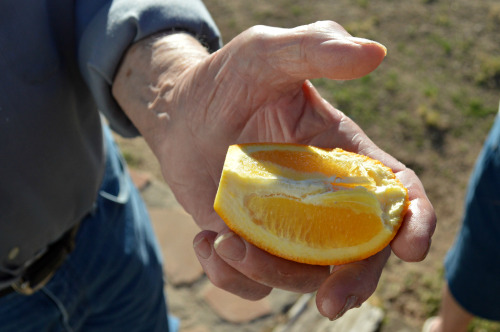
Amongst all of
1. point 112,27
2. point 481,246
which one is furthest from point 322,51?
point 481,246

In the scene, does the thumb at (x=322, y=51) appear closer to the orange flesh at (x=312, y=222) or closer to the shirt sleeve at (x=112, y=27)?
the orange flesh at (x=312, y=222)

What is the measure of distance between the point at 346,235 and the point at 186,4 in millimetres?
1002

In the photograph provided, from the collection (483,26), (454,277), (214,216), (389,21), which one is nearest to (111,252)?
(214,216)

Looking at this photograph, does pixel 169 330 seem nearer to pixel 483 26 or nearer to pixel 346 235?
pixel 346 235

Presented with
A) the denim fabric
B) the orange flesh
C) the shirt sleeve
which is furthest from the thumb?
the denim fabric

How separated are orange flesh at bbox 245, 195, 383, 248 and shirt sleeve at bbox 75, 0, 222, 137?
2.32 feet

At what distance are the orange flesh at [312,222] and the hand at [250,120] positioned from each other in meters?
0.07

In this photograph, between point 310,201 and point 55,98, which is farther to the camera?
point 55,98

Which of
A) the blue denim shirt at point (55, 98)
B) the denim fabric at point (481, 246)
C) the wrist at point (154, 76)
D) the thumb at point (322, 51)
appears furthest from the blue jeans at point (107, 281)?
the denim fabric at point (481, 246)

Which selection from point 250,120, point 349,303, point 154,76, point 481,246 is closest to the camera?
point 349,303

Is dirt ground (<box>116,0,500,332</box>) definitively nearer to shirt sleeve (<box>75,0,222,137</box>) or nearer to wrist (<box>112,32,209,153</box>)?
wrist (<box>112,32,209,153</box>)

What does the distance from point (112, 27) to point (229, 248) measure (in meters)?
0.88

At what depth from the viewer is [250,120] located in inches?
66.7

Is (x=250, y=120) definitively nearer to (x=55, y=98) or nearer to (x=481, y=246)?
(x=55, y=98)
